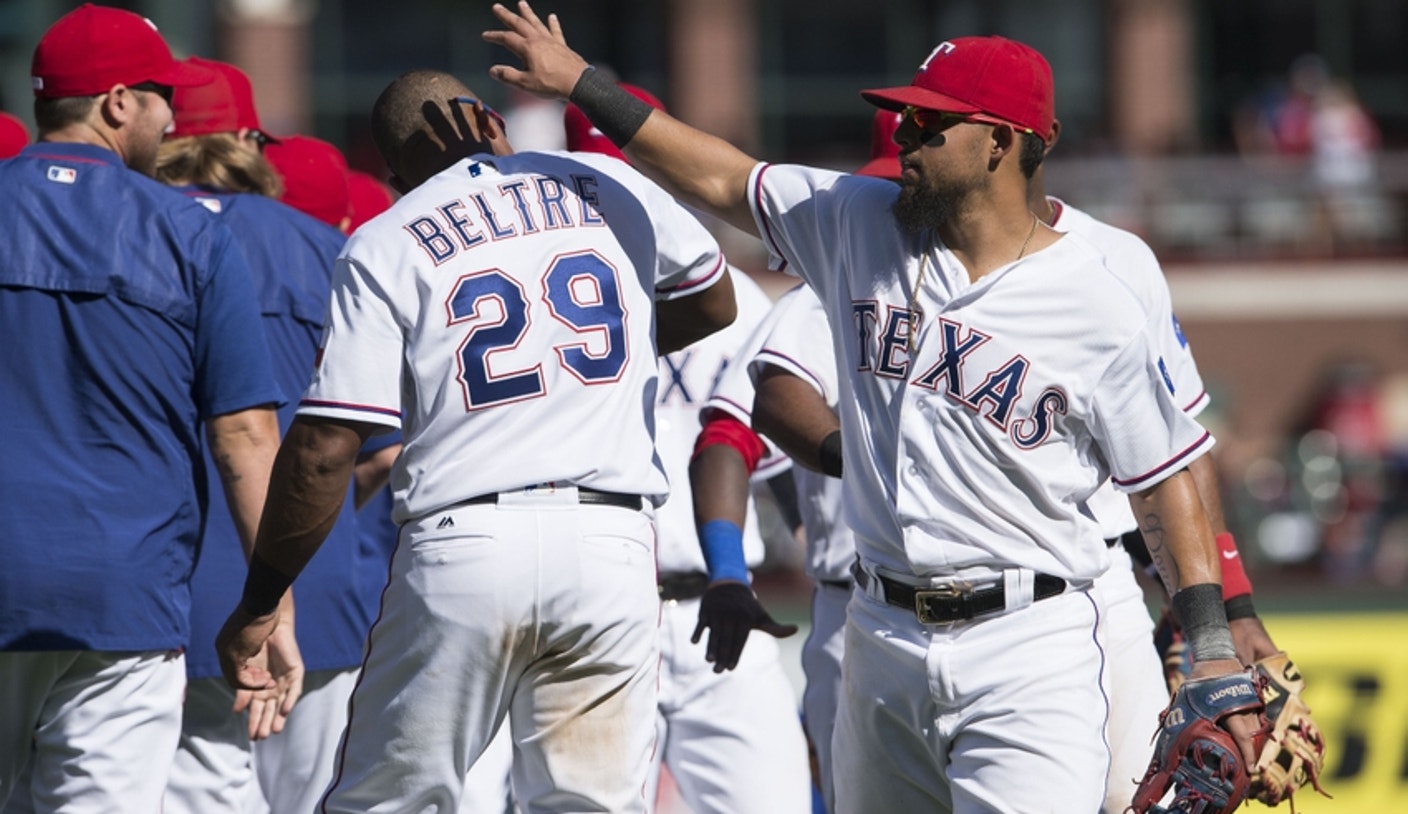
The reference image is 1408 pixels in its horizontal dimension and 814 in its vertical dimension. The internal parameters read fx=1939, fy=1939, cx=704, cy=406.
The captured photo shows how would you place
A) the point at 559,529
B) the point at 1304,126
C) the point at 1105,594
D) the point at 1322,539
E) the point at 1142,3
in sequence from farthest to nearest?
1. the point at 1142,3
2. the point at 1304,126
3. the point at 1322,539
4. the point at 1105,594
5. the point at 559,529

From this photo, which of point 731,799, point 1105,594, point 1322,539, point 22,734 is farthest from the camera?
point 1322,539

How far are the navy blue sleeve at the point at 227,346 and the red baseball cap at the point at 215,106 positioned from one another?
3.37 ft

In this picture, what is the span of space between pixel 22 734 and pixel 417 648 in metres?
1.00

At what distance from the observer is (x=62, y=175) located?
4.51m

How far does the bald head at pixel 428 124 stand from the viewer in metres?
4.52

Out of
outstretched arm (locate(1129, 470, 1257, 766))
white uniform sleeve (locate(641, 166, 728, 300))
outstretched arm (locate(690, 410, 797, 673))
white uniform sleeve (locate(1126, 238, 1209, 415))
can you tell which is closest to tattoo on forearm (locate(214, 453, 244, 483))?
white uniform sleeve (locate(641, 166, 728, 300))

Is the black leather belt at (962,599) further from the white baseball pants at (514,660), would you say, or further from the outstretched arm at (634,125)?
the outstretched arm at (634,125)

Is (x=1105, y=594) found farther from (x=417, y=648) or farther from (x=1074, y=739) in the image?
(x=417, y=648)

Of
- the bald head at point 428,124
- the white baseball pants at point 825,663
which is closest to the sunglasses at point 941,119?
the bald head at point 428,124

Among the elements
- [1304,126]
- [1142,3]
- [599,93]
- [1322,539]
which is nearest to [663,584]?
[599,93]

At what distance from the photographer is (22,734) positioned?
4355mm

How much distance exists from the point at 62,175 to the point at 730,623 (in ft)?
6.37

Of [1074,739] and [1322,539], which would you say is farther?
[1322,539]

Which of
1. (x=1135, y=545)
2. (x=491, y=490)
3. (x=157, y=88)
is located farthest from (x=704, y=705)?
(x=157, y=88)
